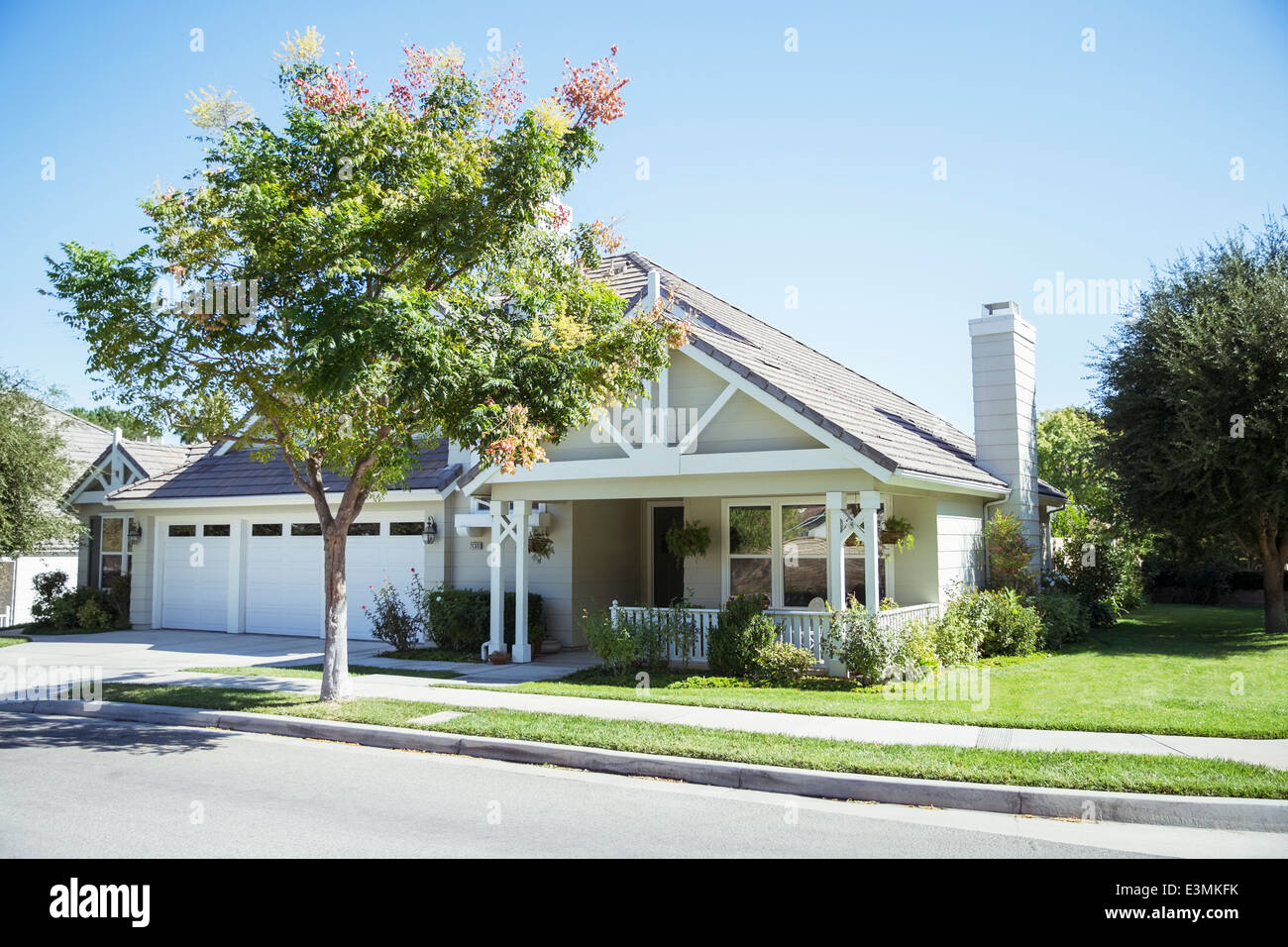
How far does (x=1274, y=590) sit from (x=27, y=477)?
26813mm

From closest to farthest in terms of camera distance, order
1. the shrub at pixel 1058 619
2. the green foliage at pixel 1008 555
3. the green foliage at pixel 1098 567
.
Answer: the shrub at pixel 1058 619 → the green foliage at pixel 1008 555 → the green foliage at pixel 1098 567

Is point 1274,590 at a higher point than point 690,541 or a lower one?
lower

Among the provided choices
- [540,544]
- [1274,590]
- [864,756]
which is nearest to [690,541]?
[540,544]

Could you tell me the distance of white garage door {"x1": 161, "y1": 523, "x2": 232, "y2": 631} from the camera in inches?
819

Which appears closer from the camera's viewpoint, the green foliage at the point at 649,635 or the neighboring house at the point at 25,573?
the green foliage at the point at 649,635

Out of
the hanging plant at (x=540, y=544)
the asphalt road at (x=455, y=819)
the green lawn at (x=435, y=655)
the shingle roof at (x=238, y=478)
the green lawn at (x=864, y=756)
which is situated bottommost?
the asphalt road at (x=455, y=819)

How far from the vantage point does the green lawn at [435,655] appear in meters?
15.8

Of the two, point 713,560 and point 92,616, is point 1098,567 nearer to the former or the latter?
point 713,560

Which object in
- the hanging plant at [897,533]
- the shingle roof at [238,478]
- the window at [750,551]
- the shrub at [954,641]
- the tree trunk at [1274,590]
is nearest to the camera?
the shrub at [954,641]

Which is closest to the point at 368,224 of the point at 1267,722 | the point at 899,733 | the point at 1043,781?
the point at 899,733

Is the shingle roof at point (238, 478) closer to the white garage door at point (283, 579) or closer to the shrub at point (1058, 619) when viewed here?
the white garage door at point (283, 579)

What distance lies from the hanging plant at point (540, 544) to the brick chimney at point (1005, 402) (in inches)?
342

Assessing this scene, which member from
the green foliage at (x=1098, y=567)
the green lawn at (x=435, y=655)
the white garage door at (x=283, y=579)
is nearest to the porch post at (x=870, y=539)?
the green lawn at (x=435, y=655)

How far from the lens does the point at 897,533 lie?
1481 centimetres
